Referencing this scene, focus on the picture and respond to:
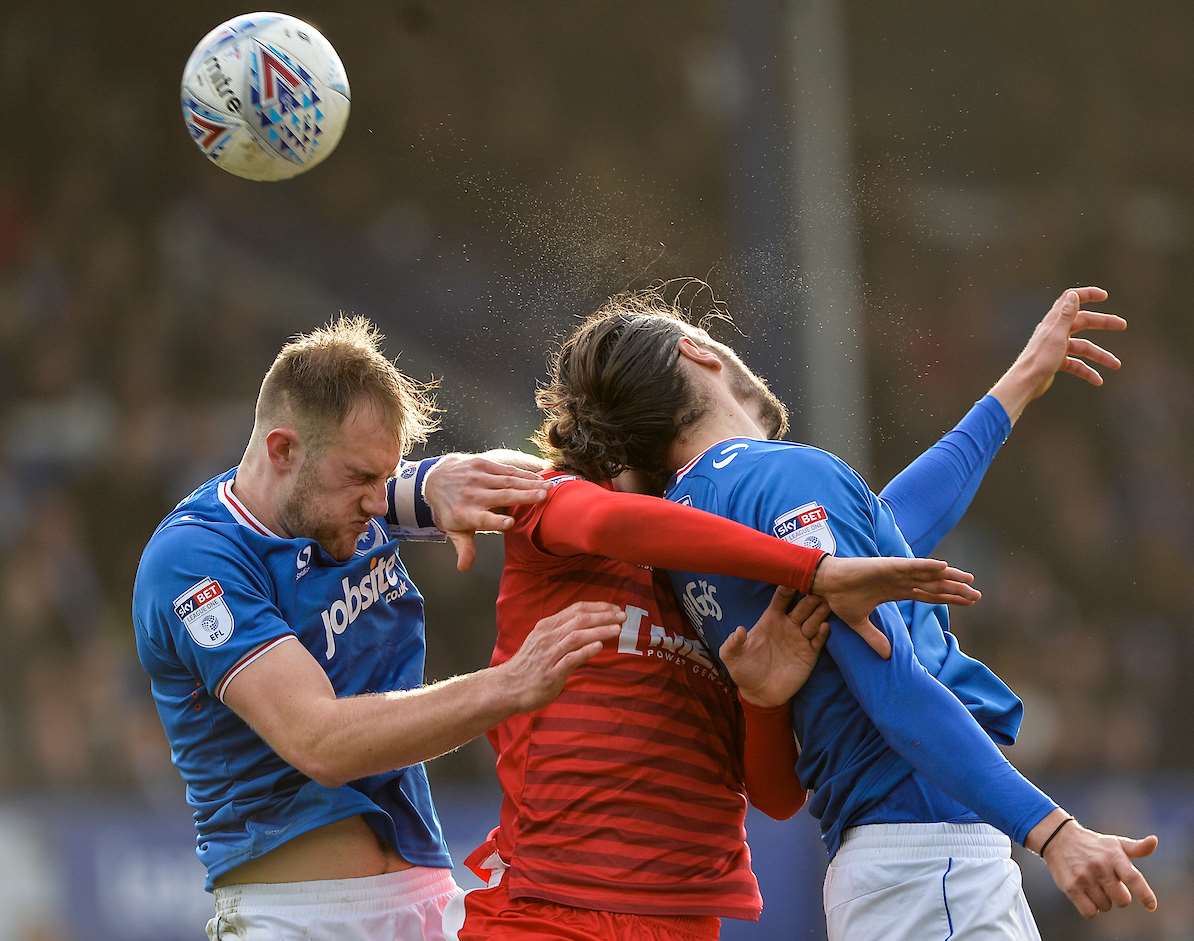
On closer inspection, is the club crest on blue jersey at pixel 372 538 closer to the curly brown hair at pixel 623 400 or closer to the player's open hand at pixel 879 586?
the curly brown hair at pixel 623 400

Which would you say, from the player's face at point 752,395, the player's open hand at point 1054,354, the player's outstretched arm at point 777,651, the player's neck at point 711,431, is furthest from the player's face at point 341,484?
the player's open hand at point 1054,354

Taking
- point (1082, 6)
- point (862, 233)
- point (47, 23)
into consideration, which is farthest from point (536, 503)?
point (1082, 6)

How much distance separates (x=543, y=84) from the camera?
1158 centimetres

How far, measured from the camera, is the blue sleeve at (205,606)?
10.3 ft

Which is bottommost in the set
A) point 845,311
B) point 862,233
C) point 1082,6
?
point 845,311

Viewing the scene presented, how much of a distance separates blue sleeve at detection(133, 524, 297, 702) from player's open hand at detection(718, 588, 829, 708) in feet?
3.24

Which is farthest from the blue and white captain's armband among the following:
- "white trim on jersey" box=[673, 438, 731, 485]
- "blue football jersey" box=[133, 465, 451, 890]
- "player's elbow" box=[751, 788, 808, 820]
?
"player's elbow" box=[751, 788, 808, 820]

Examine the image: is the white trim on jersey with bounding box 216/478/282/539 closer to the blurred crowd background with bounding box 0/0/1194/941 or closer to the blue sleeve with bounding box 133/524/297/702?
the blue sleeve with bounding box 133/524/297/702

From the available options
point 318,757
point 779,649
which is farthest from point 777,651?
point 318,757

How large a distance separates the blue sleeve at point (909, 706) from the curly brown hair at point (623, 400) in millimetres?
383

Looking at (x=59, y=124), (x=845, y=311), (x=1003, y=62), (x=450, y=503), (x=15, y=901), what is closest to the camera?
(x=450, y=503)

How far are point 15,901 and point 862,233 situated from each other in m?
7.63

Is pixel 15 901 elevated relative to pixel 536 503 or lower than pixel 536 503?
lower

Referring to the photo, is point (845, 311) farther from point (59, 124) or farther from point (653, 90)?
point (59, 124)
